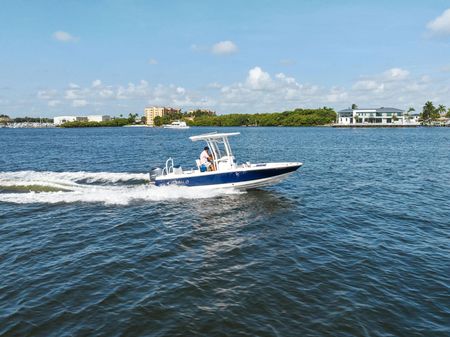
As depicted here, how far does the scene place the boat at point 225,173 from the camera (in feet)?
70.4

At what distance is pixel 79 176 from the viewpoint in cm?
2923

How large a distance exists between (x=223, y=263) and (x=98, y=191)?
1402cm

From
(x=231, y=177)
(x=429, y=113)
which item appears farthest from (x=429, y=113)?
(x=231, y=177)

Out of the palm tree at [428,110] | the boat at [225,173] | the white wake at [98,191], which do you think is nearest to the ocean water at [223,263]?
the white wake at [98,191]

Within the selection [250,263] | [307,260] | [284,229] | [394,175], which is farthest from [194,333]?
[394,175]

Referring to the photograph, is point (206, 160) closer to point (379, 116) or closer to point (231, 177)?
point (231, 177)

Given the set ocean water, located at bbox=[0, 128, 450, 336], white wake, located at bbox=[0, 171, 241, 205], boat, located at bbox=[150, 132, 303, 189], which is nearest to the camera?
ocean water, located at bbox=[0, 128, 450, 336]

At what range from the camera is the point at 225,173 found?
2153 cm

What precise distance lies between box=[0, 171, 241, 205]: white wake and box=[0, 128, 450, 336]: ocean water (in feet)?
0.45

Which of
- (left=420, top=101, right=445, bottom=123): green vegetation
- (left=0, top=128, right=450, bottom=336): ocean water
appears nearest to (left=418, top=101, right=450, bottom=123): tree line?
(left=420, top=101, right=445, bottom=123): green vegetation

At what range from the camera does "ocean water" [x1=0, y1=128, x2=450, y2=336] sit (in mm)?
8484

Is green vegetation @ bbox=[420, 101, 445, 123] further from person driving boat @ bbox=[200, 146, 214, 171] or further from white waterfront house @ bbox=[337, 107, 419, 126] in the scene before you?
person driving boat @ bbox=[200, 146, 214, 171]

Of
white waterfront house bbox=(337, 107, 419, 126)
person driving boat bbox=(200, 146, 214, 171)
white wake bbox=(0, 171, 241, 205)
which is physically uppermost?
white waterfront house bbox=(337, 107, 419, 126)

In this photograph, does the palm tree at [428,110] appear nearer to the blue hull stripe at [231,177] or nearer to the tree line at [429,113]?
the tree line at [429,113]
